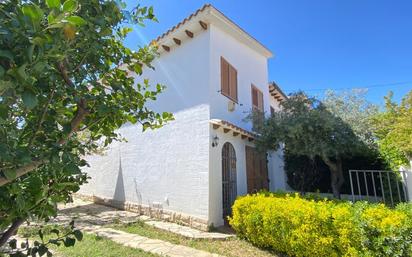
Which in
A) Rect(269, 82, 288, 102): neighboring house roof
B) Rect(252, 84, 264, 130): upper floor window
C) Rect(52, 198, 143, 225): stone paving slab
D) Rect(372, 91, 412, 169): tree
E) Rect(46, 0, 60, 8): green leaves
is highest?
Rect(269, 82, 288, 102): neighboring house roof

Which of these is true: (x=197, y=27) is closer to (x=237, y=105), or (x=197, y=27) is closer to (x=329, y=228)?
(x=237, y=105)

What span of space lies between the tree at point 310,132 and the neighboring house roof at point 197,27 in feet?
14.3

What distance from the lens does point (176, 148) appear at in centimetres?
1112

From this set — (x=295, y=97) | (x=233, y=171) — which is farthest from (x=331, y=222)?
(x=295, y=97)

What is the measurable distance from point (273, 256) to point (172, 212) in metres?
4.65

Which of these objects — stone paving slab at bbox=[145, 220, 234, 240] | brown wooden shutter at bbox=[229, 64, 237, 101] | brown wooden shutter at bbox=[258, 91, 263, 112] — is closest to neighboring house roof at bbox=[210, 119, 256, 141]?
brown wooden shutter at bbox=[229, 64, 237, 101]

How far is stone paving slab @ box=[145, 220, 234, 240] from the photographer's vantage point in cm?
865

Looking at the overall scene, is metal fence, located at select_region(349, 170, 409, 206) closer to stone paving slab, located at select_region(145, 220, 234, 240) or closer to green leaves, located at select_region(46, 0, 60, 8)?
stone paving slab, located at select_region(145, 220, 234, 240)

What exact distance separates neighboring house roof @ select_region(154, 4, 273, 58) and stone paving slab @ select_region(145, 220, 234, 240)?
749 centimetres

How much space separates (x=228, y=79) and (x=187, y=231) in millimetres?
6724

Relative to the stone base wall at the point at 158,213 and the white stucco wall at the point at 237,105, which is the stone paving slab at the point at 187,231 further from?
the white stucco wall at the point at 237,105

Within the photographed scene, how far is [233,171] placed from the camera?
11.3 meters

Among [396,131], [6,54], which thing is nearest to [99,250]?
[6,54]

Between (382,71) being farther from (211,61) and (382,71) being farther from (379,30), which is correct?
(211,61)
